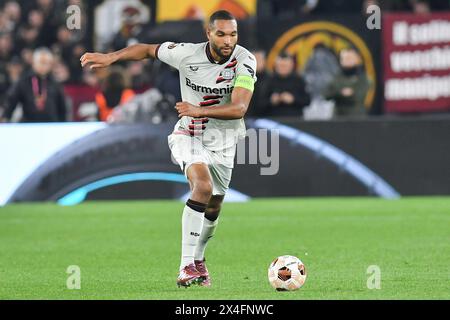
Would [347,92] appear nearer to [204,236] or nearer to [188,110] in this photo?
[204,236]

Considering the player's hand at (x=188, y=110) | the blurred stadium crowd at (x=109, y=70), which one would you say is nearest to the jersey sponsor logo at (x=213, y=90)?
the player's hand at (x=188, y=110)

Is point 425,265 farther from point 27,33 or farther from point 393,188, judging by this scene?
point 27,33

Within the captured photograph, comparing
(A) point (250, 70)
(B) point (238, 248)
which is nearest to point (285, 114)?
(B) point (238, 248)

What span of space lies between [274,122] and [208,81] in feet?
26.8

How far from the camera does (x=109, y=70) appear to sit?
19688 mm

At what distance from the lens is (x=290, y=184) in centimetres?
1839

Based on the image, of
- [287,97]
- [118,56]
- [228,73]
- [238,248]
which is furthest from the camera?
[287,97]

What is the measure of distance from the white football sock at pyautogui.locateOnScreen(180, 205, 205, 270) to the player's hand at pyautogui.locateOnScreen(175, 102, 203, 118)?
32.0 inches

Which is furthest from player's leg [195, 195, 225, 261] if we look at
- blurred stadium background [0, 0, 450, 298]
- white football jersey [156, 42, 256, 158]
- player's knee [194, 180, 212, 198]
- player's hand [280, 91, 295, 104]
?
player's hand [280, 91, 295, 104]

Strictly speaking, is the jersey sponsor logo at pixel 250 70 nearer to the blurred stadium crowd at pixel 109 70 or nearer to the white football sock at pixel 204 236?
the white football sock at pixel 204 236

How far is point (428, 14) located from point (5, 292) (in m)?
11.6

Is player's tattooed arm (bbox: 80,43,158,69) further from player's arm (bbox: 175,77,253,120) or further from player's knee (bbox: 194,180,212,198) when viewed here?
player's knee (bbox: 194,180,212,198)

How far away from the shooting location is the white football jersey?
33.1 ft

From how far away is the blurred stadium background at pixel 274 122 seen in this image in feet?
57.4
